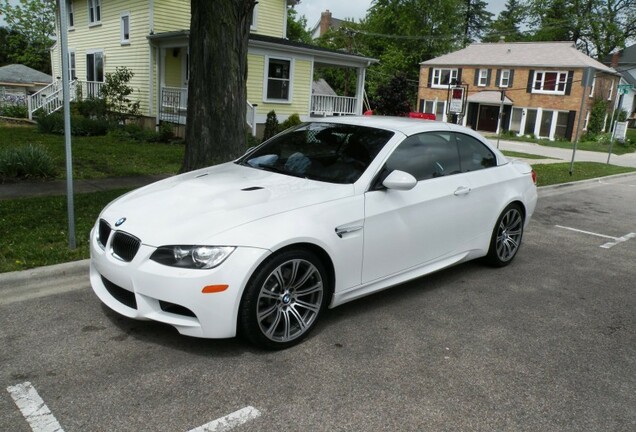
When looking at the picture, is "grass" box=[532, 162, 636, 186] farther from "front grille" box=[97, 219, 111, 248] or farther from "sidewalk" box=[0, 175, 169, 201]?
"front grille" box=[97, 219, 111, 248]

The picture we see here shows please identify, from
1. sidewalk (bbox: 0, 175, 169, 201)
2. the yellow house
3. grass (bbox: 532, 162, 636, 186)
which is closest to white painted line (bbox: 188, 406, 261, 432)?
sidewalk (bbox: 0, 175, 169, 201)

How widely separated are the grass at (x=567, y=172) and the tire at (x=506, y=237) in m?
6.98

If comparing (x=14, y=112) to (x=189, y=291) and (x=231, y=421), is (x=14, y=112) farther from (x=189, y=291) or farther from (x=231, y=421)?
(x=231, y=421)

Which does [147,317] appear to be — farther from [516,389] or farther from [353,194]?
[516,389]

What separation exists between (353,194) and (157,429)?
7.13ft

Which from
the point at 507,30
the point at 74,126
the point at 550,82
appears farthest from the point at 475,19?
the point at 74,126

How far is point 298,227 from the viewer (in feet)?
12.1

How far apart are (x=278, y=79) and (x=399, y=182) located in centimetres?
1777

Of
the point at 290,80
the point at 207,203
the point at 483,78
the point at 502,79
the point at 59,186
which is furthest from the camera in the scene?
the point at 483,78

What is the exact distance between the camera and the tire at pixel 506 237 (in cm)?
573

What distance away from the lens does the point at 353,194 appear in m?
4.16

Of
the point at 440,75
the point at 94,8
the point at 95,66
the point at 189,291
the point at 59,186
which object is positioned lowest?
the point at 59,186

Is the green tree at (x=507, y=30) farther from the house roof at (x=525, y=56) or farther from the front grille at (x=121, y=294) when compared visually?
the front grille at (x=121, y=294)

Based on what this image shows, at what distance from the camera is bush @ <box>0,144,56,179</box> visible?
28.7ft
